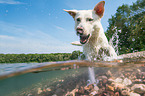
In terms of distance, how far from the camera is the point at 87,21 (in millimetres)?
2838

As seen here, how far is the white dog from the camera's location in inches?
108

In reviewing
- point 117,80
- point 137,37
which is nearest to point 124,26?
point 137,37

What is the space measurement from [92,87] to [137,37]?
923 cm

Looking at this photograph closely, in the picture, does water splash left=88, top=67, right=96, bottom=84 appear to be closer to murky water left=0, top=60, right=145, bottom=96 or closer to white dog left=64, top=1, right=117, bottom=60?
murky water left=0, top=60, right=145, bottom=96

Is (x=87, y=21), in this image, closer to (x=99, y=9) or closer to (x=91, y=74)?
(x=99, y=9)

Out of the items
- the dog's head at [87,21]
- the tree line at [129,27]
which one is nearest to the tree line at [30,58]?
the tree line at [129,27]

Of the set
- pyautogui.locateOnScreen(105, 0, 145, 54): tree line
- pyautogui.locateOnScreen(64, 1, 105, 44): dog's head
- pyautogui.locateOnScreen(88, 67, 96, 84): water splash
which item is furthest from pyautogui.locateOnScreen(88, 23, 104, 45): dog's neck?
pyautogui.locateOnScreen(105, 0, 145, 54): tree line

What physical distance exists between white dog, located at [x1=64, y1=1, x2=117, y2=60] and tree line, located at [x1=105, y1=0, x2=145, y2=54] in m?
6.42

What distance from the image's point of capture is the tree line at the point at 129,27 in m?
9.66

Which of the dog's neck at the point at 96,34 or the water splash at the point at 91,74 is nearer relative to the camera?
the dog's neck at the point at 96,34

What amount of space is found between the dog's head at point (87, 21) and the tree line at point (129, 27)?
6522 millimetres

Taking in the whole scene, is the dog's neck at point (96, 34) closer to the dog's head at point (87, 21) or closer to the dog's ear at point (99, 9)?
the dog's head at point (87, 21)

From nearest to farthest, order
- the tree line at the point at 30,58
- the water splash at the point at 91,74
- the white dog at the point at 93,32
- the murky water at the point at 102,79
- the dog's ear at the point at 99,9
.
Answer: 1. the murky water at the point at 102,79
2. the white dog at the point at 93,32
3. the dog's ear at the point at 99,9
4. the water splash at the point at 91,74
5. the tree line at the point at 30,58

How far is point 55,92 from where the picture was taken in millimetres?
3203
